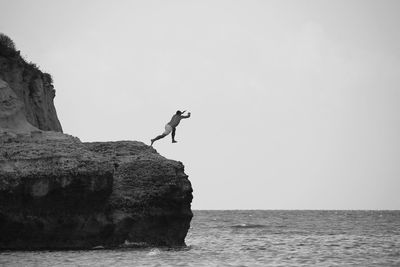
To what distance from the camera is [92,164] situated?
22.5 m

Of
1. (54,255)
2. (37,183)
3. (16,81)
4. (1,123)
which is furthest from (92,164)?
(16,81)

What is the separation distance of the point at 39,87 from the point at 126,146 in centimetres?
870

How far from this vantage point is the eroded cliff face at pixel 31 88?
29.9 meters

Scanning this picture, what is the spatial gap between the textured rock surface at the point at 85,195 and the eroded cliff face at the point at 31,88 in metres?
6.13

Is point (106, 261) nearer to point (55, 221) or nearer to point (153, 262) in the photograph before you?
point (153, 262)

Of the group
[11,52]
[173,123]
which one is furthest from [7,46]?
[173,123]

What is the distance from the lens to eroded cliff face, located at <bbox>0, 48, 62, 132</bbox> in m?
29.9

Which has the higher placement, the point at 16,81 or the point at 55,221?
the point at 16,81

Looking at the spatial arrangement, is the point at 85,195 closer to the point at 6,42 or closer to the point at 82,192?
the point at 82,192

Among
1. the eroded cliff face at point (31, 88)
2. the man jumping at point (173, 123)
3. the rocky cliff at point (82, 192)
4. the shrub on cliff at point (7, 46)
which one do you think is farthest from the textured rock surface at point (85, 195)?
the shrub on cliff at point (7, 46)

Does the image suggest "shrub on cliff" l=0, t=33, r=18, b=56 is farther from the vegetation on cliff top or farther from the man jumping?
the man jumping

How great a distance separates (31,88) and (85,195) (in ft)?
38.2

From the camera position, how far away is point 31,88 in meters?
32.1

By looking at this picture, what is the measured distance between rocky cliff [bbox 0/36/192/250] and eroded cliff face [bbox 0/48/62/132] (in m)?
4.01
